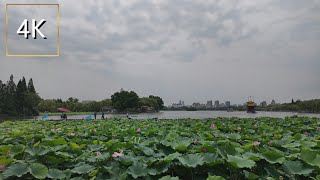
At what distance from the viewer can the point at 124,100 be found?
113 meters

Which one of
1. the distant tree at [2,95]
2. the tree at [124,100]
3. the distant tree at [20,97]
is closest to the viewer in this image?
the distant tree at [2,95]

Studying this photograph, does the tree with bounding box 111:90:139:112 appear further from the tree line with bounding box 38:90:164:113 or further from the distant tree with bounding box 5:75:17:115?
the distant tree with bounding box 5:75:17:115

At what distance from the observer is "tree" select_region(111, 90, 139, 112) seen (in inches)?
4454

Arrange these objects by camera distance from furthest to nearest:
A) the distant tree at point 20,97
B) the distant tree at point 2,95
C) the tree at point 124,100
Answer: the tree at point 124,100
the distant tree at point 20,97
the distant tree at point 2,95

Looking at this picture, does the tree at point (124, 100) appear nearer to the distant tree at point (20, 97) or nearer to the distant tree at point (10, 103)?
the distant tree at point (20, 97)

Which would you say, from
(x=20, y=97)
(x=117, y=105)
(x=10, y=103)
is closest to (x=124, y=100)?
(x=117, y=105)

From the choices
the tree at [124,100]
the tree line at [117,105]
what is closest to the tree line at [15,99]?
the tree line at [117,105]

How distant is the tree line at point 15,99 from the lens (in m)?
76.6

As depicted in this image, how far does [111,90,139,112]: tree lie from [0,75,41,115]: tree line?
123 ft

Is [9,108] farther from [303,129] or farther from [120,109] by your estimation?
[303,129]

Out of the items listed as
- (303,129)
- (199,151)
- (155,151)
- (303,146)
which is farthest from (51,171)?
(303,129)

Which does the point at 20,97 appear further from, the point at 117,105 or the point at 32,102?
the point at 117,105

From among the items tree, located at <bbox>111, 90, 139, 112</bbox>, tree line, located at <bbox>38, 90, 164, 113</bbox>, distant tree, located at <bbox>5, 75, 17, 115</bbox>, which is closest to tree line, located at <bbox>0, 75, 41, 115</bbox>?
distant tree, located at <bbox>5, 75, 17, 115</bbox>

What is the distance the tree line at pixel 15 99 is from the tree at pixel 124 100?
37.4 metres
